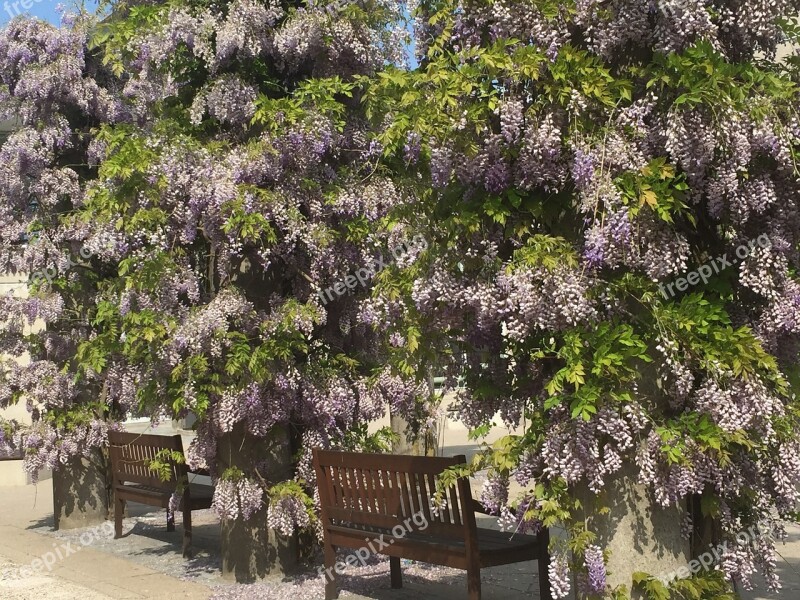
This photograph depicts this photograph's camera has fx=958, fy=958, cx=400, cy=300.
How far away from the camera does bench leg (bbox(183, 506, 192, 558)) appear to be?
9648mm

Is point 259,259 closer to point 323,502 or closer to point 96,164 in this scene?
point 323,502

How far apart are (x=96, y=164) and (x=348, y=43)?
15.5 ft

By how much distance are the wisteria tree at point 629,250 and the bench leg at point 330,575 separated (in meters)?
2.64

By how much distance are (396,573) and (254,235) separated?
9.69ft

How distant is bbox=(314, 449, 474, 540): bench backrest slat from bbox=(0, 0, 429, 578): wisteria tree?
2.34 feet

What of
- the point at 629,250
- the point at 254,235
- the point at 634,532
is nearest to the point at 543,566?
the point at 634,532

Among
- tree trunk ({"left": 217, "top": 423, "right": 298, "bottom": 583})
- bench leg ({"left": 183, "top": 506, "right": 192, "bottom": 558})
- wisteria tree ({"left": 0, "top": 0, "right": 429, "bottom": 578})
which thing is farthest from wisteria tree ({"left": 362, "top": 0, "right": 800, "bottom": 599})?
bench leg ({"left": 183, "top": 506, "right": 192, "bottom": 558})

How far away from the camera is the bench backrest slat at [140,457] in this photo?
9.90 meters

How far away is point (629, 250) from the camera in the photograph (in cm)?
474

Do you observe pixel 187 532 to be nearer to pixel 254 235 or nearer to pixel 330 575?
pixel 330 575

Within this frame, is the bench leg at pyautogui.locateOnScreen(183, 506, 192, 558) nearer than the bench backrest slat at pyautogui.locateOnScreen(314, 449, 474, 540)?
No

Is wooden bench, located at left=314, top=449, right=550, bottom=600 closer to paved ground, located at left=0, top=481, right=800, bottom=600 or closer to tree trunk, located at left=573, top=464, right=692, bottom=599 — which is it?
paved ground, located at left=0, top=481, right=800, bottom=600

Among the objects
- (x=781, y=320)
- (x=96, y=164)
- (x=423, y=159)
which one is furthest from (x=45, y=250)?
(x=781, y=320)

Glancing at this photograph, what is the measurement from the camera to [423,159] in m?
6.03
